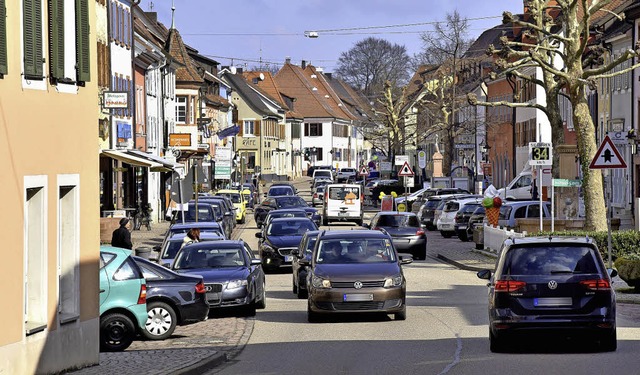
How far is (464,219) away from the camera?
50750 mm

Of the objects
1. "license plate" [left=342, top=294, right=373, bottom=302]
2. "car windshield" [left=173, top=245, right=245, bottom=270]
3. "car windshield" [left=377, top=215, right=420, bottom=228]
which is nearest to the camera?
"license plate" [left=342, top=294, right=373, bottom=302]

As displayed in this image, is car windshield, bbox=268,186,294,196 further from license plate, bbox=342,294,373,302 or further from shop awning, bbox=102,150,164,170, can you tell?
license plate, bbox=342,294,373,302

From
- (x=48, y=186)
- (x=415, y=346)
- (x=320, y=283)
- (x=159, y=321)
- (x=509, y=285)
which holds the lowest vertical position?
(x=415, y=346)

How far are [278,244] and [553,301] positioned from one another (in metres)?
19.5

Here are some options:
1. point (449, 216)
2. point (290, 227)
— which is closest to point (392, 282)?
point (290, 227)

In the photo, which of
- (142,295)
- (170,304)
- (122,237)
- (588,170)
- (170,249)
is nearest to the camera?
(142,295)

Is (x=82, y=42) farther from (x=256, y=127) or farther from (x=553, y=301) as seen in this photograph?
(x=256, y=127)

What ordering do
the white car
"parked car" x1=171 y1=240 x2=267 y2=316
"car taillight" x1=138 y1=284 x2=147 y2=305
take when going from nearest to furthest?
"car taillight" x1=138 y1=284 x2=147 y2=305, "parked car" x1=171 y1=240 x2=267 y2=316, the white car

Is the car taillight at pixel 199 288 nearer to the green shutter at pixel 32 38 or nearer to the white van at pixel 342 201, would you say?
the green shutter at pixel 32 38

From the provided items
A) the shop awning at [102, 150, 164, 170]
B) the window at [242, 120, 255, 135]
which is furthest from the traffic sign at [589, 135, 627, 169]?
the window at [242, 120, 255, 135]

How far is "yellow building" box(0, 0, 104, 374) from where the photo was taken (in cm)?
1391

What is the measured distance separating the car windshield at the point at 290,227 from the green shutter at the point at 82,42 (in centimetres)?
2072

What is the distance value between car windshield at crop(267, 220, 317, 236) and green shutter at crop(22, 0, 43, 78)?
22.4 meters

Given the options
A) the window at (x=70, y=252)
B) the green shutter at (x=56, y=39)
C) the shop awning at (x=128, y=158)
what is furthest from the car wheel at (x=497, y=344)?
the shop awning at (x=128, y=158)
